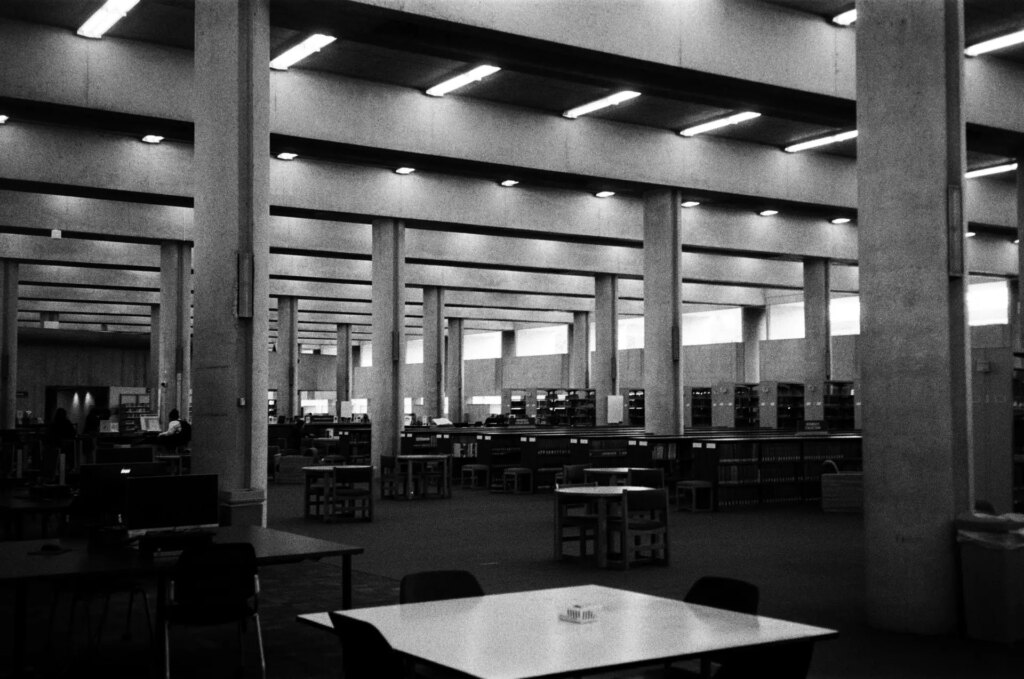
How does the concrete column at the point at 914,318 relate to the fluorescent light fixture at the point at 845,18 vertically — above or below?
below

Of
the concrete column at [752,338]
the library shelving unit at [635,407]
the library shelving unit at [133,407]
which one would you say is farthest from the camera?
the concrete column at [752,338]

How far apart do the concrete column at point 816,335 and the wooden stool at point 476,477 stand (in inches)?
330

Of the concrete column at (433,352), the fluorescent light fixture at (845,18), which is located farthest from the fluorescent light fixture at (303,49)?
the concrete column at (433,352)

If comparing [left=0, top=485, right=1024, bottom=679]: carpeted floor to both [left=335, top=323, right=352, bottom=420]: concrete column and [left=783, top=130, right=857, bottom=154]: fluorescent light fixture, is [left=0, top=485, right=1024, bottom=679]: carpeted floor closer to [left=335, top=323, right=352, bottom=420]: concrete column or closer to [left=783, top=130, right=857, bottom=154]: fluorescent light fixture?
[left=783, top=130, right=857, bottom=154]: fluorescent light fixture

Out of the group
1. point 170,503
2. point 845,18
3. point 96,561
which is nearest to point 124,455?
point 170,503

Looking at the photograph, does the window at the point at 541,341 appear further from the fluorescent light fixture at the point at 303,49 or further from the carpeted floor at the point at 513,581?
the fluorescent light fixture at the point at 303,49

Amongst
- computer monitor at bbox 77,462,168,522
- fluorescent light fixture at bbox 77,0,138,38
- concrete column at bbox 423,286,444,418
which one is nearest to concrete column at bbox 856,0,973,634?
computer monitor at bbox 77,462,168,522

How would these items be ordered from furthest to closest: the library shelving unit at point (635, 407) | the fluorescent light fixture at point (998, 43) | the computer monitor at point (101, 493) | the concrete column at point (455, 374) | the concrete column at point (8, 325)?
1. the concrete column at point (455, 374)
2. the library shelving unit at point (635, 407)
3. the concrete column at point (8, 325)
4. the fluorescent light fixture at point (998, 43)
5. the computer monitor at point (101, 493)

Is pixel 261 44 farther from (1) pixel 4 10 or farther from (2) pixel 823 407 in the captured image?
(2) pixel 823 407

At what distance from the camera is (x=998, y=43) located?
1396 centimetres

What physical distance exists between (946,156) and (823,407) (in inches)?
724

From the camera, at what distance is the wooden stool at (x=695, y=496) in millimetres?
16469

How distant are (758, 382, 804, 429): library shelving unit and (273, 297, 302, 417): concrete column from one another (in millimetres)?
13460

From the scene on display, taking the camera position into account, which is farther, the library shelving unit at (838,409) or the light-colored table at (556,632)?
the library shelving unit at (838,409)
